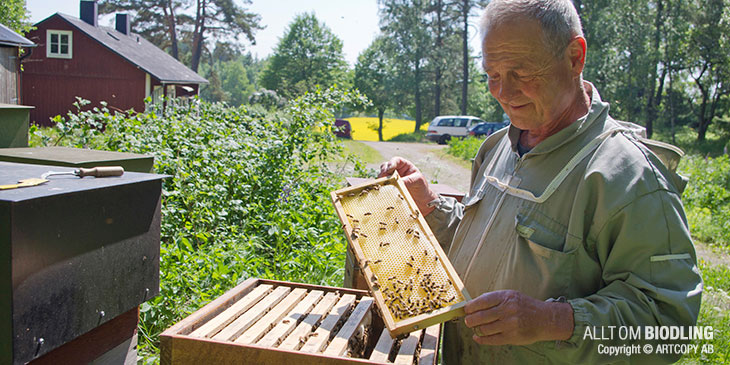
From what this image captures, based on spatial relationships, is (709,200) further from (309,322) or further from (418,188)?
(309,322)

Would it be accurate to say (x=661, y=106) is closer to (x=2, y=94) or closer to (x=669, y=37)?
(x=669, y=37)

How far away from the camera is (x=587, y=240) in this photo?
153 centimetres

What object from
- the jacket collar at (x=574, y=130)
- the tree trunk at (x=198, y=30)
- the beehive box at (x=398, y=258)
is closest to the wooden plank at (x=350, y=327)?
the beehive box at (x=398, y=258)

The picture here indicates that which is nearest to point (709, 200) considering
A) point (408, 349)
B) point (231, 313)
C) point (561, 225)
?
point (561, 225)

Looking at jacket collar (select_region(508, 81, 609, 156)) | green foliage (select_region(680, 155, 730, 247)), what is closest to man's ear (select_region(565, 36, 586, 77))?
jacket collar (select_region(508, 81, 609, 156))

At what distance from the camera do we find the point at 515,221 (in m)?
1.67

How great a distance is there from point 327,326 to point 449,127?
2728 centimetres

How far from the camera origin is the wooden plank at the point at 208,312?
61.5 inches

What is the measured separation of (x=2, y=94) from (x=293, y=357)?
16913 millimetres


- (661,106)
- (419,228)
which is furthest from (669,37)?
(419,228)

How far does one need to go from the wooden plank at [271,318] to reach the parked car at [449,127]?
2627cm

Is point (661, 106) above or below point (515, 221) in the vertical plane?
above

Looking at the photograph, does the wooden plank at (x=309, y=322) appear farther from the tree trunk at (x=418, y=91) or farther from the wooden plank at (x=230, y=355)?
the tree trunk at (x=418, y=91)

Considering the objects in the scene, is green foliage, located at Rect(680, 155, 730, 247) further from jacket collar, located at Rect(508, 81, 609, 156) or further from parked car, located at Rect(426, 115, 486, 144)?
parked car, located at Rect(426, 115, 486, 144)
